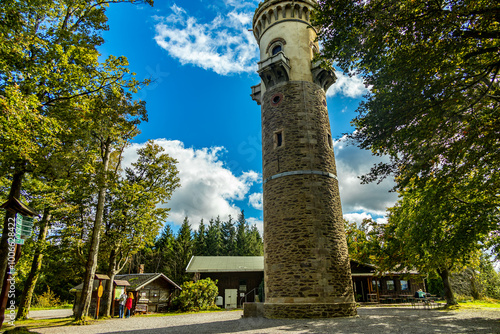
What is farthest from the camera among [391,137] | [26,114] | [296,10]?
[296,10]

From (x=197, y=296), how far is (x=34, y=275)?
37.0ft

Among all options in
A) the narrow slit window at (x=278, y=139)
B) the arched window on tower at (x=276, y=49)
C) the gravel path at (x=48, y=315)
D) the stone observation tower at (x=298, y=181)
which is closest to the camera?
the stone observation tower at (x=298, y=181)

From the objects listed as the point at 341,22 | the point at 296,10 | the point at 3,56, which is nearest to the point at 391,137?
the point at 341,22

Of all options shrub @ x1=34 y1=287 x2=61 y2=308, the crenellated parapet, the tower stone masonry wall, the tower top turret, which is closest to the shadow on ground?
the tower stone masonry wall

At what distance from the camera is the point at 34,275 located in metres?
18.3

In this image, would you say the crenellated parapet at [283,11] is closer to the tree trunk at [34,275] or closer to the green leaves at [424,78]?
the green leaves at [424,78]

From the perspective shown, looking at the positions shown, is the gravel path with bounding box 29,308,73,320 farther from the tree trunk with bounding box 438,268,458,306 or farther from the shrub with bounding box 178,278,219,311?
the tree trunk with bounding box 438,268,458,306

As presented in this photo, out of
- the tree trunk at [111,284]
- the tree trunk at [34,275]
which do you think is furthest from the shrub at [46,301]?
the tree trunk at [111,284]

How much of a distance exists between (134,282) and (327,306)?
17458mm

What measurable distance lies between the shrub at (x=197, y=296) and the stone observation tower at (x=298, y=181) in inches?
443

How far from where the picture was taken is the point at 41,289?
41.1 m

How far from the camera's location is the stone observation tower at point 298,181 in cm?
1336

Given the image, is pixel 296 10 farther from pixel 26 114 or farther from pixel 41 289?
pixel 41 289

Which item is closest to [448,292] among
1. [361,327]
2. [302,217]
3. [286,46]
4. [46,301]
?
[302,217]
